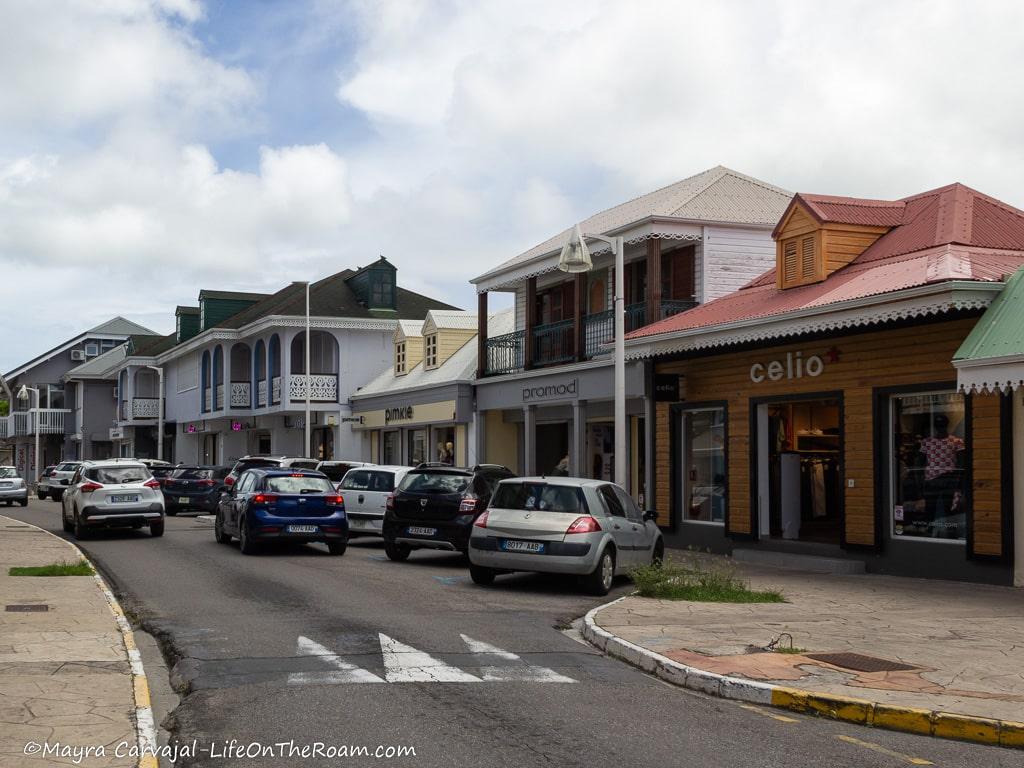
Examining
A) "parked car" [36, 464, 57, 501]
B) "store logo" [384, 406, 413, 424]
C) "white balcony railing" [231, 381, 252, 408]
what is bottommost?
"parked car" [36, 464, 57, 501]

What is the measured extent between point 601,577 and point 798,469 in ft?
24.9

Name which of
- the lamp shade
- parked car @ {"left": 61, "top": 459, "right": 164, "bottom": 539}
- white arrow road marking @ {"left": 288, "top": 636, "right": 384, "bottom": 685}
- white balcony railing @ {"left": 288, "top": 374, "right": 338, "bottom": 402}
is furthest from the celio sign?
white balcony railing @ {"left": 288, "top": 374, "right": 338, "bottom": 402}

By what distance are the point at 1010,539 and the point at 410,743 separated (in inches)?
448

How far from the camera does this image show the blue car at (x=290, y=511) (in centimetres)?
2016

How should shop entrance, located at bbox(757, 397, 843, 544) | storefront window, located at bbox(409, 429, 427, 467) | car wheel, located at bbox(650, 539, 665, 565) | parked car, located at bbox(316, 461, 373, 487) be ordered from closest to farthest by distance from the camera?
car wheel, located at bbox(650, 539, 665, 565)
shop entrance, located at bbox(757, 397, 843, 544)
parked car, located at bbox(316, 461, 373, 487)
storefront window, located at bbox(409, 429, 427, 467)

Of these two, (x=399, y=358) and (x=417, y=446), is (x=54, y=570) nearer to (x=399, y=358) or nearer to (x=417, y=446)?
(x=417, y=446)

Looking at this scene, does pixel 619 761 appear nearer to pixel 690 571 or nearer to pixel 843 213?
pixel 690 571

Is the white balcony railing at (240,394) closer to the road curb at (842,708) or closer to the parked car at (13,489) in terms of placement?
the parked car at (13,489)

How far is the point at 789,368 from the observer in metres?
20.2

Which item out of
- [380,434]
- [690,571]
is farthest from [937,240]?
[380,434]

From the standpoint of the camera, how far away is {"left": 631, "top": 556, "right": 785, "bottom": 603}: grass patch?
1430cm

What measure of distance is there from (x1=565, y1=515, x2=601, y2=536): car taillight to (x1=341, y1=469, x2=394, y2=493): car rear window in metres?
8.50

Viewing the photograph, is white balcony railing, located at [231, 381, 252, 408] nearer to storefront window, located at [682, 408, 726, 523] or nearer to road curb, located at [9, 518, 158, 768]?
storefront window, located at [682, 408, 726, 523]

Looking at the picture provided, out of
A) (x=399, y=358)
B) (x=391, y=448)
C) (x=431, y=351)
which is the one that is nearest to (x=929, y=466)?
(x=431, y=351)
